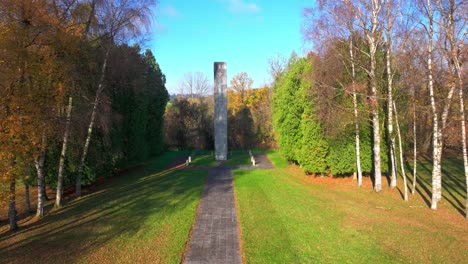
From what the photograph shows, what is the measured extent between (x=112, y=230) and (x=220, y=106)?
18204mm

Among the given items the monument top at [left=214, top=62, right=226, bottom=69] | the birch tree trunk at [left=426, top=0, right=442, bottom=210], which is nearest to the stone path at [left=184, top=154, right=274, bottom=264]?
the birch tree trunk at [left=426, top=0, right=442, bottom=210]

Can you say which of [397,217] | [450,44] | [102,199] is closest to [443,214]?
[397,217]

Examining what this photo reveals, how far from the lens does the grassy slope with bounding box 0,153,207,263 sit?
834 centimetres

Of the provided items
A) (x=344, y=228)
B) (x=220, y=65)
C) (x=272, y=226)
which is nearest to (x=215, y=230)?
(x=272, y=226)

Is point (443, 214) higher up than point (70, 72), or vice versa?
point (70, 72)

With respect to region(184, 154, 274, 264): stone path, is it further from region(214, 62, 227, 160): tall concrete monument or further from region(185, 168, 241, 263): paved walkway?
region(214, 62, 227, 160): tall concrete monument

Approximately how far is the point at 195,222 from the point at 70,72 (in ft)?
24.2

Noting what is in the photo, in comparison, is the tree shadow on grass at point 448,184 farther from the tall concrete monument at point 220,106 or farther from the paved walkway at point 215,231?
the tall concrete monument at point 220,106

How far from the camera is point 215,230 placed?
10.1 m

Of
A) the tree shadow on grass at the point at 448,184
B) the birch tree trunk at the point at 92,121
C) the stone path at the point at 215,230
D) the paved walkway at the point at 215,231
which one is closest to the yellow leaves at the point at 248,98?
the tree shadow on grass at the point at 448,184

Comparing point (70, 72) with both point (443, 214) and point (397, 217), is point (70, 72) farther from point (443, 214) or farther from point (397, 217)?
point (443, 214)

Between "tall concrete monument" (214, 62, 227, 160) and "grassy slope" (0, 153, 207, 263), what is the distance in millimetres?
11607

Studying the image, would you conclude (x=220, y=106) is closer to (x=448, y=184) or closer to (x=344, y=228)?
(x=448, y=184)

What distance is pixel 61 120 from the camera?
13664 millimetres
